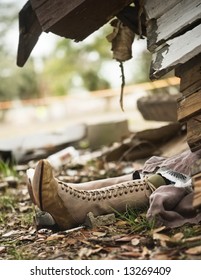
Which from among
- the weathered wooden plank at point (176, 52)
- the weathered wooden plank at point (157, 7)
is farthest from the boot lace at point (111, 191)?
the weathered wooden plank at point (157, 7)

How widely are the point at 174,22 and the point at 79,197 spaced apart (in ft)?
3.41

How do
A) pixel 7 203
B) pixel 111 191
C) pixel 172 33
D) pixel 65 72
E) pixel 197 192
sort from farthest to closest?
pixel 65 72
pixel 7 203
pixel 111 191
pixel 172 33
pixel 197 192

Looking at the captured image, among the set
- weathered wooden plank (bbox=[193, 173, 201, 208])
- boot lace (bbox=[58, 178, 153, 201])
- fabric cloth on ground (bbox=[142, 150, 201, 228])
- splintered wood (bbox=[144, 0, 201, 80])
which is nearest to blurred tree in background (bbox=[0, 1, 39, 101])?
splintered wood (bbox=[144, 0, 201, 80])

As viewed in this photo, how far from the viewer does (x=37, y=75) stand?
18.9 m

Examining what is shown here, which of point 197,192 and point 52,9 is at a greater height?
point 52,9

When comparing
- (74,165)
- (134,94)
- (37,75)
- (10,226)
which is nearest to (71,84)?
(37,75)

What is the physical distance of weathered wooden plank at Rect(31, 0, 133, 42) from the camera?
9.02 feet

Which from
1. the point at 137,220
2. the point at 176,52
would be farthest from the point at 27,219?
the point at 176,52

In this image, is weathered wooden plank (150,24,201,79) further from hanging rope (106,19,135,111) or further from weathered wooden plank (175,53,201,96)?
hanging rope (106,19,135,111)

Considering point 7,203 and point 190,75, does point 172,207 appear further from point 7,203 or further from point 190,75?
point 7,203

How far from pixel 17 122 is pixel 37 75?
11.7 ft

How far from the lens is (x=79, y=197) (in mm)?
2637

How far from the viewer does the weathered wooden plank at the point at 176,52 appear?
7.90ft

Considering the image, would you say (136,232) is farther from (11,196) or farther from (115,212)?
(11,196)
